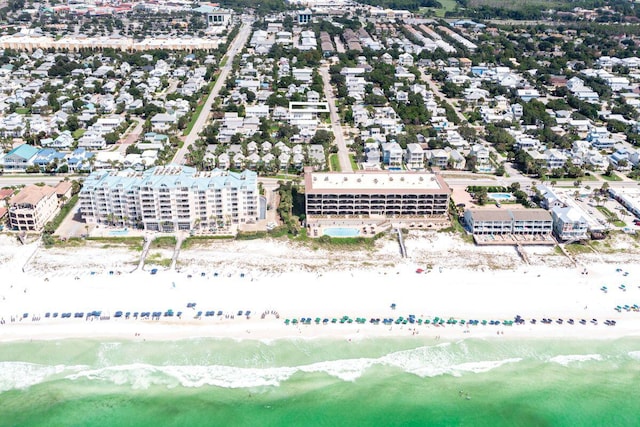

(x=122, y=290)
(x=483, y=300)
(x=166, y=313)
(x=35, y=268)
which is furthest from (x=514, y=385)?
(x=35, y=268)

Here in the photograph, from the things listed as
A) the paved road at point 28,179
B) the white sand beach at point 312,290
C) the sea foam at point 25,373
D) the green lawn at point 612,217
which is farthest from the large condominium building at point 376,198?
the paved road at point 28,179

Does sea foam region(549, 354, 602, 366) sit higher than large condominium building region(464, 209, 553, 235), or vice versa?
large condominium building region(464, 209, 553, 235)

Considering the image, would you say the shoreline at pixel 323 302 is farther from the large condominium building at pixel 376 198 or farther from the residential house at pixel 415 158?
the residential house at pixel 415 158

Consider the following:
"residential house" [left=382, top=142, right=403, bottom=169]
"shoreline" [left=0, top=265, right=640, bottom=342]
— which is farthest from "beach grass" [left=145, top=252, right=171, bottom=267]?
"residential house" [left=382, top=142, right=403, bottom=169]

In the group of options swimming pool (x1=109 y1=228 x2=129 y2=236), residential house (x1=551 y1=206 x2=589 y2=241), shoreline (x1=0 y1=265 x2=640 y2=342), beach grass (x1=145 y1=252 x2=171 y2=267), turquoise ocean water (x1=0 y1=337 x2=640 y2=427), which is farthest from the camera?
swimming pool (x1=109 y1=228 x2=129 y2=236)

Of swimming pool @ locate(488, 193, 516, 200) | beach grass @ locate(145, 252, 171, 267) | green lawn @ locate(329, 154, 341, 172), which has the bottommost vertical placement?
beach grass @ locate(145, 252, 171, 267)

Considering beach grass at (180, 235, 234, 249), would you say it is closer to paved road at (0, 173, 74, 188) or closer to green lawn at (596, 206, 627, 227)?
paved road at (0, 173, 74, 188)
